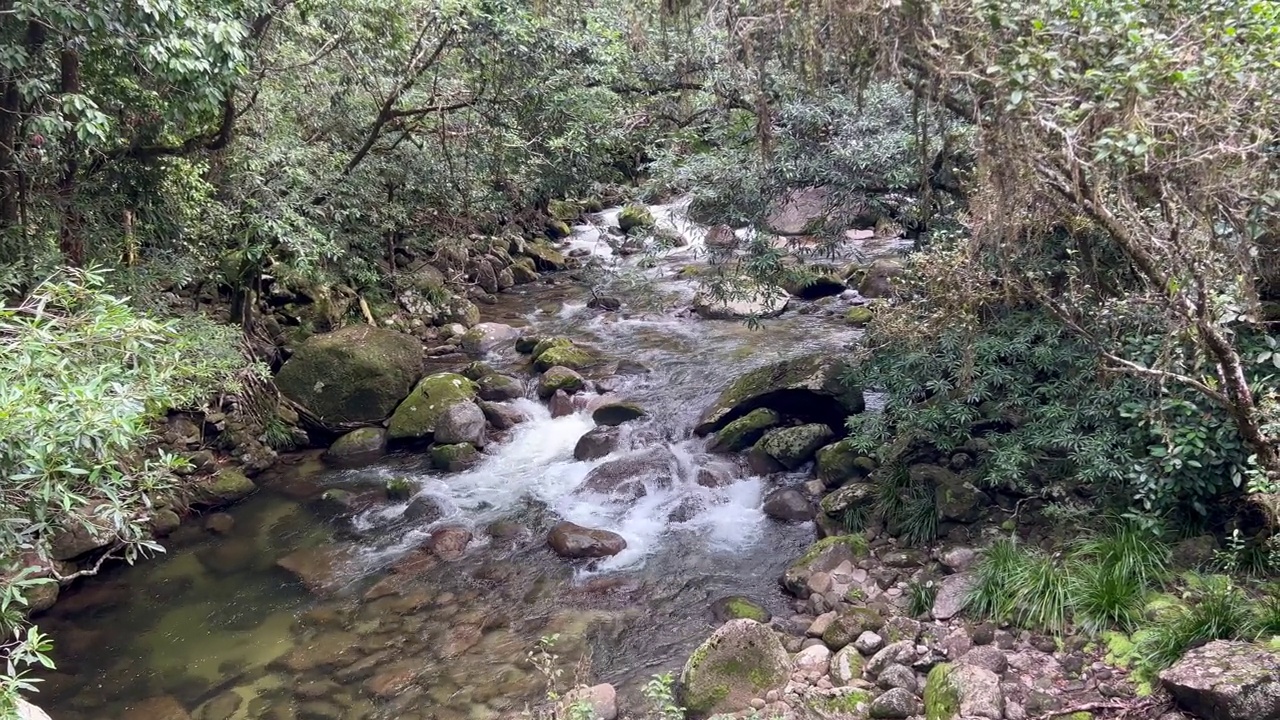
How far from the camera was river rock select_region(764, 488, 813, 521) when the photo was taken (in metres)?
8.21

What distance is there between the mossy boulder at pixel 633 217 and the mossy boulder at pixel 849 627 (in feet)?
38.7

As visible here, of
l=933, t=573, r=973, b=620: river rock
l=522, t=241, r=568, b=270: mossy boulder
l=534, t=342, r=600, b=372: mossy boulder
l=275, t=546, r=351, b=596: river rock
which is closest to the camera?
l=933, t=573, r=973, b=620: river rock

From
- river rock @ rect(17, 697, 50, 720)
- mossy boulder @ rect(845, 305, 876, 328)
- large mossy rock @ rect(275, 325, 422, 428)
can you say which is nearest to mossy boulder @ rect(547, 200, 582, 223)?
mossy boulder @ rect(845, 305, 876, 328)

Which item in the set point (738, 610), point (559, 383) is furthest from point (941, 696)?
point (559, 383)

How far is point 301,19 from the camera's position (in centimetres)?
826

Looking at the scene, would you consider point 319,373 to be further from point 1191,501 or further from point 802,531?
point 1191,501

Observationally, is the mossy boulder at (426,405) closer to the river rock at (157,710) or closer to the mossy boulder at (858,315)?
the river rock at (157,710)

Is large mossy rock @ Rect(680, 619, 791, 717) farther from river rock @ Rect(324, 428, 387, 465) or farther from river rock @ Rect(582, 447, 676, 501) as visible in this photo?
river rock @ Rect(324, 428, 387, 465)

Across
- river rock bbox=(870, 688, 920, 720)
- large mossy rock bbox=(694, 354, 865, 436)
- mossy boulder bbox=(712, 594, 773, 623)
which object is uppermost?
large mossy rock bbox=(694, 354, 865, 436)

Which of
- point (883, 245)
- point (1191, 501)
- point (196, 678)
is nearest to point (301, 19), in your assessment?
point (196, 678)

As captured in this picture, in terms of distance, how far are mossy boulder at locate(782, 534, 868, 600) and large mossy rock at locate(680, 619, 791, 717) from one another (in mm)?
1318

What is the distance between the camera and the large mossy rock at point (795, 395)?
906cm

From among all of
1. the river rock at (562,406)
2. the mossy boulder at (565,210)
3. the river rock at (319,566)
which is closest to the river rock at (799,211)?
the river rock at (562,406)

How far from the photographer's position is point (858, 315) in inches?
497
